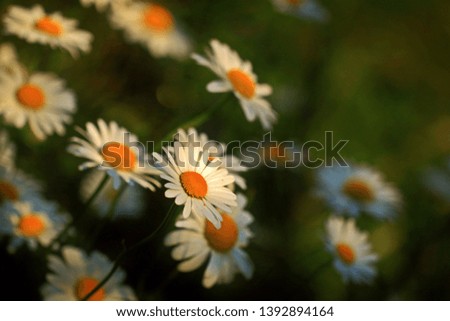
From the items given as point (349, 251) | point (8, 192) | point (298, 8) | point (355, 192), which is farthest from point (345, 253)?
point (298, 8)

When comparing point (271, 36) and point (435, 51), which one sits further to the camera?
A: point (435, 51)

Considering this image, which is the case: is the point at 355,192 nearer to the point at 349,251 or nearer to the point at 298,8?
the point at 349,251

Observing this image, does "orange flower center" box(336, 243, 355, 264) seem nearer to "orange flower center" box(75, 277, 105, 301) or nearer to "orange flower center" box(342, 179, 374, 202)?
"orange flower center" box(342, 179, 374, 202)

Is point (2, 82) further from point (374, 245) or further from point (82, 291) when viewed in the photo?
point (374, 245)

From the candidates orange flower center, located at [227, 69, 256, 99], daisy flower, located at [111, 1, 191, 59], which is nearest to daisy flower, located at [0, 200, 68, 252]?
orange flower center, located at [227, 69, 256, 99]

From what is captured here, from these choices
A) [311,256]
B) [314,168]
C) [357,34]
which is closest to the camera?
[311,256]

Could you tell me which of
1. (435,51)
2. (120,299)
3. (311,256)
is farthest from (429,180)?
(120,299)
